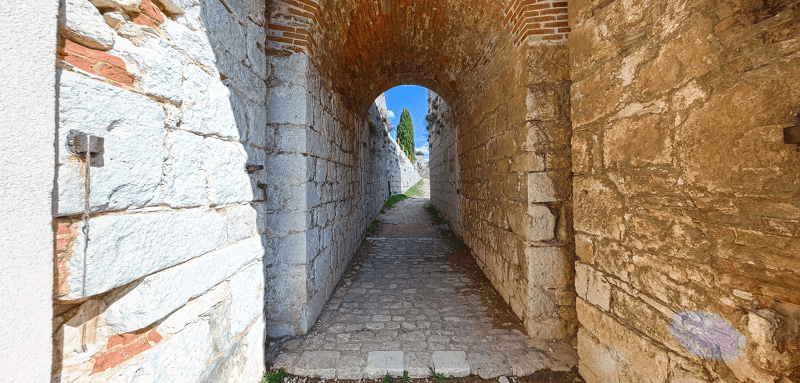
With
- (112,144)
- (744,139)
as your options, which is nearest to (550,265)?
(744,139)

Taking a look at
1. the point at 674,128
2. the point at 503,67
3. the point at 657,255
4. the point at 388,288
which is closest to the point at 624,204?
the point at 657,255

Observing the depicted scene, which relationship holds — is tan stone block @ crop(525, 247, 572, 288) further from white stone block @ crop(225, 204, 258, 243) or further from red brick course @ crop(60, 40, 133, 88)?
red brick course @ crop(60, 40, 133, 88)

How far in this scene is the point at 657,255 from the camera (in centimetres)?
148

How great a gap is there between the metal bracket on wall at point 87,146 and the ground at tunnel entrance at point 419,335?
1.96m

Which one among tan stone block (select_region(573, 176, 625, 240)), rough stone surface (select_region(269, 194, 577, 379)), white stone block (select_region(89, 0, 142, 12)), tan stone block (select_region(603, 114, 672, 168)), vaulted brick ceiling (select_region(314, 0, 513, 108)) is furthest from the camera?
vaulted brick ceiling (select_region(314, 0, 513, 108))

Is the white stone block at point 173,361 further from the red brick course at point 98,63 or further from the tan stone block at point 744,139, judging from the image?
the tan stone block at point 744,139

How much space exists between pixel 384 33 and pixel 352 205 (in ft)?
9.05

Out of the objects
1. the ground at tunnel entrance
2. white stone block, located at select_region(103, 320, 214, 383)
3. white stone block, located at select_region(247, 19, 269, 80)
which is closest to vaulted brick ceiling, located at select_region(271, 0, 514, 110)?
white stone block, located at select_region(247, 19, 269, 80)

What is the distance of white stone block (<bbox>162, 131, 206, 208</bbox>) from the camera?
1.26m

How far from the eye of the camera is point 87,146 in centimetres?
94

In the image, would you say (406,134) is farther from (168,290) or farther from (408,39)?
(168,290)

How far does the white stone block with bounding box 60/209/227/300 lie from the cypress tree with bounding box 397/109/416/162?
25255 mm

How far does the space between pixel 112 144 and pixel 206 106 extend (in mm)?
585

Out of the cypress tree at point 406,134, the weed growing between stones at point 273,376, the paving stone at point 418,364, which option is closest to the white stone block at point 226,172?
the weed growing between stones at point 273,376
